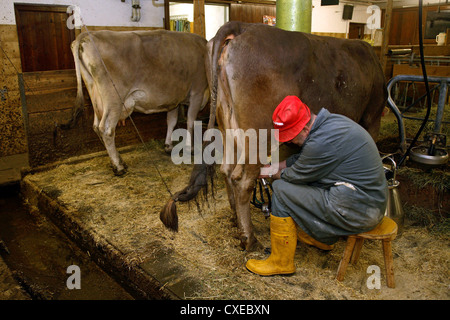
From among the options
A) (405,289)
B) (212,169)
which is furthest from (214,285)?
(405,289)

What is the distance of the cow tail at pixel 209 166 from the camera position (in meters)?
3.25

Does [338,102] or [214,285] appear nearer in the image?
[214,285]

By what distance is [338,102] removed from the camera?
379cm

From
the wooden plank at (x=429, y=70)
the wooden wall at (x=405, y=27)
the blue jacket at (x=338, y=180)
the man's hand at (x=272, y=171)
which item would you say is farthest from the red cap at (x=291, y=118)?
the wooden wall at (x=405, y=27)

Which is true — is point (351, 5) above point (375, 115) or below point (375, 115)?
above

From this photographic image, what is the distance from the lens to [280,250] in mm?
3002

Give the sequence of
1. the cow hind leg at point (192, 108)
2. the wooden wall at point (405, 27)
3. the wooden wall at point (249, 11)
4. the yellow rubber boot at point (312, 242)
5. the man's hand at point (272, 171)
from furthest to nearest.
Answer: the wooden wall at point (405, 27), the wooden wall at point (249, 11), the cow hind leg at point (192, 108), the yellow rubber boot at point (312, 242), the man's hand at point (272, 171)

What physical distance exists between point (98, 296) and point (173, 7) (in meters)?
10.8

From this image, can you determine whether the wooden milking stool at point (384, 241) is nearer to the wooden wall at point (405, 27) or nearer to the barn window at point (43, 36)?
the barn window at point (43, 36)

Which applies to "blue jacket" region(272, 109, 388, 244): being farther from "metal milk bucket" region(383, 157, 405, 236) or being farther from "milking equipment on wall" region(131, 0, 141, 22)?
"milking equipment on wall" region(131, 0, 141, 22)

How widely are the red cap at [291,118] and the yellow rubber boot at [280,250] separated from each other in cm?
68

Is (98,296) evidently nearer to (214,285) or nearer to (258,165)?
(214,285)

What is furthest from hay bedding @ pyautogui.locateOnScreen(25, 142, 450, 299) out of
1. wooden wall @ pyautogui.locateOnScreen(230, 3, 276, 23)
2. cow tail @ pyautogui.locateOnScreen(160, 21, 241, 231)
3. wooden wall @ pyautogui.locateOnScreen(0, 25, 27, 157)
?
wooden wall @ pyautogui.locateOnScreen(230, 3, 276, 23)

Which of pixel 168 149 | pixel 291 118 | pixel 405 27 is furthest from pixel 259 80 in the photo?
pixel 405 27
